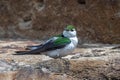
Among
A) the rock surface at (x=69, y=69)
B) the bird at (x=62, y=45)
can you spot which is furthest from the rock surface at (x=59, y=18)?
the bird at (x=62, y=45)

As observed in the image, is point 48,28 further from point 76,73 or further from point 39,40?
point 76,73

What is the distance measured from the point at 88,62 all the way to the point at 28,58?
929 millimetres

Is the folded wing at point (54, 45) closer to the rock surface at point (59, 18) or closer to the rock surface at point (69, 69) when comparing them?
the rock surface at point (69, 69)

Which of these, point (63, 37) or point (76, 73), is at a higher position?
point (63, 37)

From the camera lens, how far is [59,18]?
7.19m

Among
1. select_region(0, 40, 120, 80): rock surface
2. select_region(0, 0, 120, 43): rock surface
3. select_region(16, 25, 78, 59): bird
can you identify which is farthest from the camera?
select_region(0, 0, 120, 43): rock surface

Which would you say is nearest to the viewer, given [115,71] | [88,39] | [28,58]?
[115,71]

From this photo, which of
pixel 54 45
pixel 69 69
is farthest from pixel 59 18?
pixel 69 69

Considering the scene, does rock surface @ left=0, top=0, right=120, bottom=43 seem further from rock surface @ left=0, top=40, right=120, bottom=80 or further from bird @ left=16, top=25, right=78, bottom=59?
bird @ left=16, top=25, right=78, bottom=59

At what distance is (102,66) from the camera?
14.5 ft

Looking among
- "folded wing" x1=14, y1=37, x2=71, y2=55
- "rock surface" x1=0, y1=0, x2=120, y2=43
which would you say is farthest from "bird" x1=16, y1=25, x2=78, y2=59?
"rock surface" x1=0, y1=0, x2=120, y2=43

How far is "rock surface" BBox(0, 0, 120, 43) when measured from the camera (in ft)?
22.6

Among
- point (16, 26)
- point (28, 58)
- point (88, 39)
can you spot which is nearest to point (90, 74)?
point (28, 58)

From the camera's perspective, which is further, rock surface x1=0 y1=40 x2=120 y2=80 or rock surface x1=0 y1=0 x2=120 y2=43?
rock surface x1=0 y1=0 x2=120 y2=43
